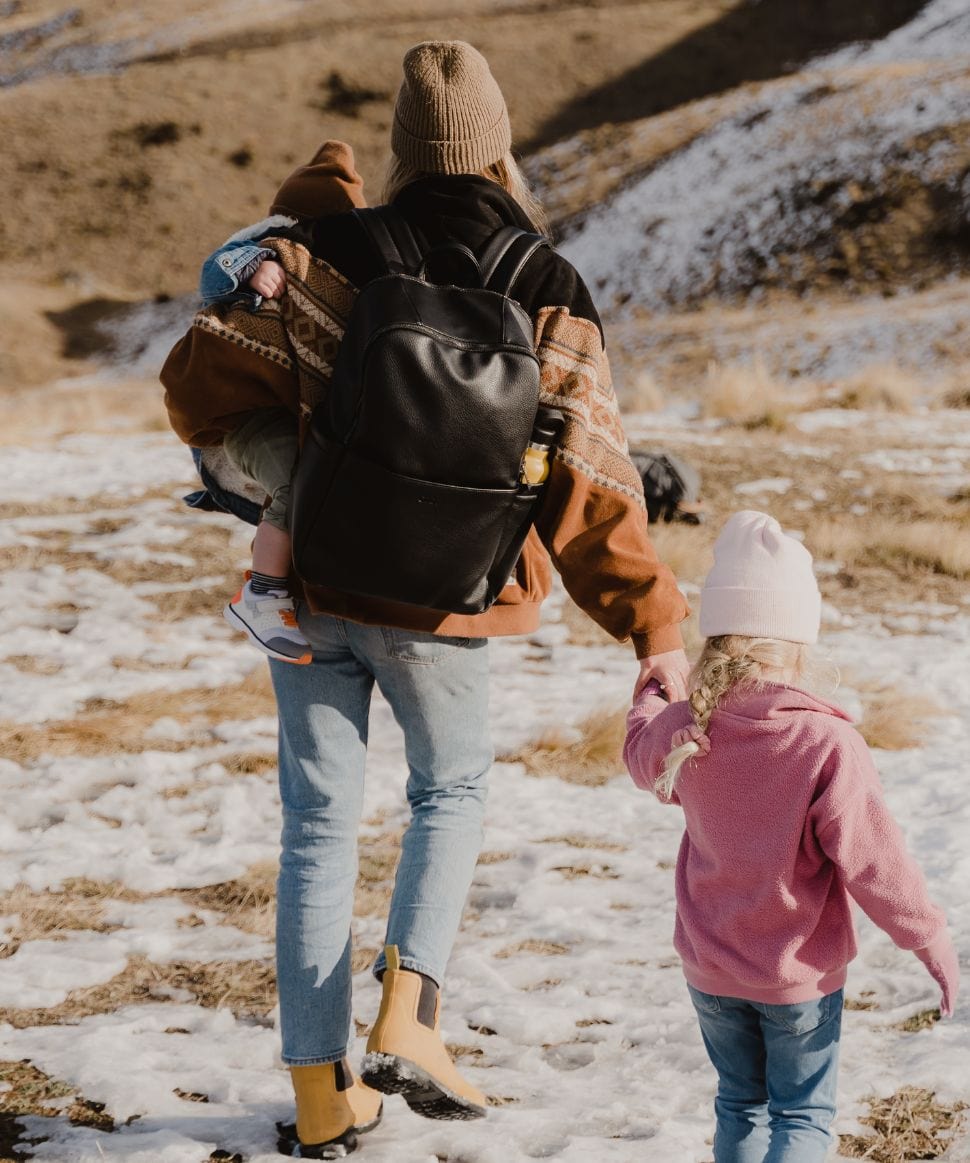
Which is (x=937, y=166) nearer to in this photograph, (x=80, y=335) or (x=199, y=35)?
(x=80, y=335)

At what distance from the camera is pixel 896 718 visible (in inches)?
199

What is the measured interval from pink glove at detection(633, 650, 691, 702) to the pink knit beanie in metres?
0.28

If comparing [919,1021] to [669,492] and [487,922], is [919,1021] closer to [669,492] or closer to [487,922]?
[487,922]

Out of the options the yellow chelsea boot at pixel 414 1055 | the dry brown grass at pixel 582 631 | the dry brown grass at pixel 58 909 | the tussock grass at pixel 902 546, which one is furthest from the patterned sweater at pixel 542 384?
the tussock grass at pixel 902 546

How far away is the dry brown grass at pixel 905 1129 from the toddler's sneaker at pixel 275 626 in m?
1.46

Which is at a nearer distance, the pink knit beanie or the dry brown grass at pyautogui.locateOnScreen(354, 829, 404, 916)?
the pink knit beanie

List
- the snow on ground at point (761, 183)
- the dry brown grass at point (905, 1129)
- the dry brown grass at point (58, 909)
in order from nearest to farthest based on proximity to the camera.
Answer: the dry brown grass at point (905, 1129)
the dry brown grass at point (58, 909)
the snow on ground at point (761, 183)

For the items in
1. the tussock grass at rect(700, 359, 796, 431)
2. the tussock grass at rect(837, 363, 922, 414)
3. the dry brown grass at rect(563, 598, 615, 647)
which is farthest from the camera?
the tussock grass at rect(837, 363, 922, 414)

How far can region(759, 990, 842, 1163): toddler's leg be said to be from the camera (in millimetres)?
2082

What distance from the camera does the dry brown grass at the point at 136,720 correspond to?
15.8ft

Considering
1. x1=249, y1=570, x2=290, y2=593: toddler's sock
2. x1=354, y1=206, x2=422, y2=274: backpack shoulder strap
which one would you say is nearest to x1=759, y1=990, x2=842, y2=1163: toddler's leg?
x1=249, y1=570, x2=290, y2=593: toddler's sock

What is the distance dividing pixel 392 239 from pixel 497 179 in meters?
0.31

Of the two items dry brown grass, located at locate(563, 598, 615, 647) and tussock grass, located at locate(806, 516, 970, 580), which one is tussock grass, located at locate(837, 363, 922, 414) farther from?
dry brown grass, located at locate(563, 598, 615, 647)

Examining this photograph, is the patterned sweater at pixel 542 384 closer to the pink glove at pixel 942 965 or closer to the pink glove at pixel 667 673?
the pink glove at pixel 667 673
